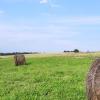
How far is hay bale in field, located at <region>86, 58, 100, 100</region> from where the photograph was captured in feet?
30.0

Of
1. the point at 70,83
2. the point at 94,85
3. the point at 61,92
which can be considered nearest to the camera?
the point at 94,85

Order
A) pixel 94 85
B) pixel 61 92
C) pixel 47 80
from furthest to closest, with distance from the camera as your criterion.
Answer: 1. pixel 47 80
2. pixel 61 92
3. pixel 94 85

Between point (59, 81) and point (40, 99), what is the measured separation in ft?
14.4

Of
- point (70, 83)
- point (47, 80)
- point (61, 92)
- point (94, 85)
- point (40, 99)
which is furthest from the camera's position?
point (47, 80)

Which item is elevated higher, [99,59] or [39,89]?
[99,59]

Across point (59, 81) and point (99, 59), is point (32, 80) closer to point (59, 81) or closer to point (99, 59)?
point (59, 81)

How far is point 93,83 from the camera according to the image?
9.27m

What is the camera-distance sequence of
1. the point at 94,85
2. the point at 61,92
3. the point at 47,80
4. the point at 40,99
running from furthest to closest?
the point at 47,80, the point at 61,92, the point at 40,99, the point at 94,85

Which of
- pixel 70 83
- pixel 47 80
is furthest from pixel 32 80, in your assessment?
pixel 70 83

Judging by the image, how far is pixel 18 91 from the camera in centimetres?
1571

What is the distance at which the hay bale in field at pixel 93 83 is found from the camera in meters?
9.16

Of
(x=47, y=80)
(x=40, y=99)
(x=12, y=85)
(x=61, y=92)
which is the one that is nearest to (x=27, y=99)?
(x=40, y=99)

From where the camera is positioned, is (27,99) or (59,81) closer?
(27,99)

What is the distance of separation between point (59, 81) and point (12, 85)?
2044 mm
